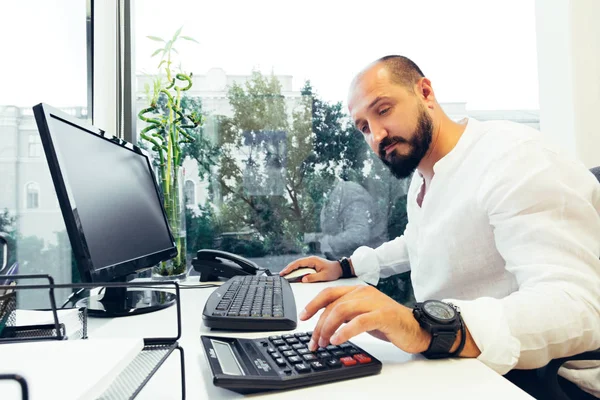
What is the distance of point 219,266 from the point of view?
4.46ft

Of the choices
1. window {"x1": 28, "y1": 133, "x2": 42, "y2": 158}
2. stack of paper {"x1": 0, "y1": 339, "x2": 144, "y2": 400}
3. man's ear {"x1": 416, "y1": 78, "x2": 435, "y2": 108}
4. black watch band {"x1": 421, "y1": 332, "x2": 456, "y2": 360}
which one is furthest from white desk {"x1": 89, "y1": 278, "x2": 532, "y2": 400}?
man's ear {"x1": 416, "y1": 78, "x2": 435, "y2": 108}

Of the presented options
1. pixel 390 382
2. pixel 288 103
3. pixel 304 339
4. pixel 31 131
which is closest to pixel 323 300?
pixel 304 339

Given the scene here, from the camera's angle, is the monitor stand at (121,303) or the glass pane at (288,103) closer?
the monitor stand at (121,303)

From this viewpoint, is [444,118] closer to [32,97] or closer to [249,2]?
[249,2]

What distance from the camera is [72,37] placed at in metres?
1.33

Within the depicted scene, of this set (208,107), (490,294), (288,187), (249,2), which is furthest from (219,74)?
(490,294)

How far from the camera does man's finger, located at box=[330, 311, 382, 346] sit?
1.85 feet

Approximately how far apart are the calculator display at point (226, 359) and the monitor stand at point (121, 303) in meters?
0.37

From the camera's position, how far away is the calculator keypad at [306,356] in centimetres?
52

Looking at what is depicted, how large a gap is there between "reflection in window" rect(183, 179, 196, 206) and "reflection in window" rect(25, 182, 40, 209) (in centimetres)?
63

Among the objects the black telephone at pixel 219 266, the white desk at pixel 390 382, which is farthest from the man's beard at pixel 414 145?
the white desk at pixel 390 382

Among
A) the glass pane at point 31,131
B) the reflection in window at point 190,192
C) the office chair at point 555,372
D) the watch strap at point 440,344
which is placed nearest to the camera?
the watch strap at point 440,344

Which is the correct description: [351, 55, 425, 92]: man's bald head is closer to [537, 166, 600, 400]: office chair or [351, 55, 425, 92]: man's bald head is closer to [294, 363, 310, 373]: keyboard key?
[537, 166, 600, 400]: office chair

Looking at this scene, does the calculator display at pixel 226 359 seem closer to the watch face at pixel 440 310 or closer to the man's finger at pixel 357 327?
the man's finger at pixel 357 327
